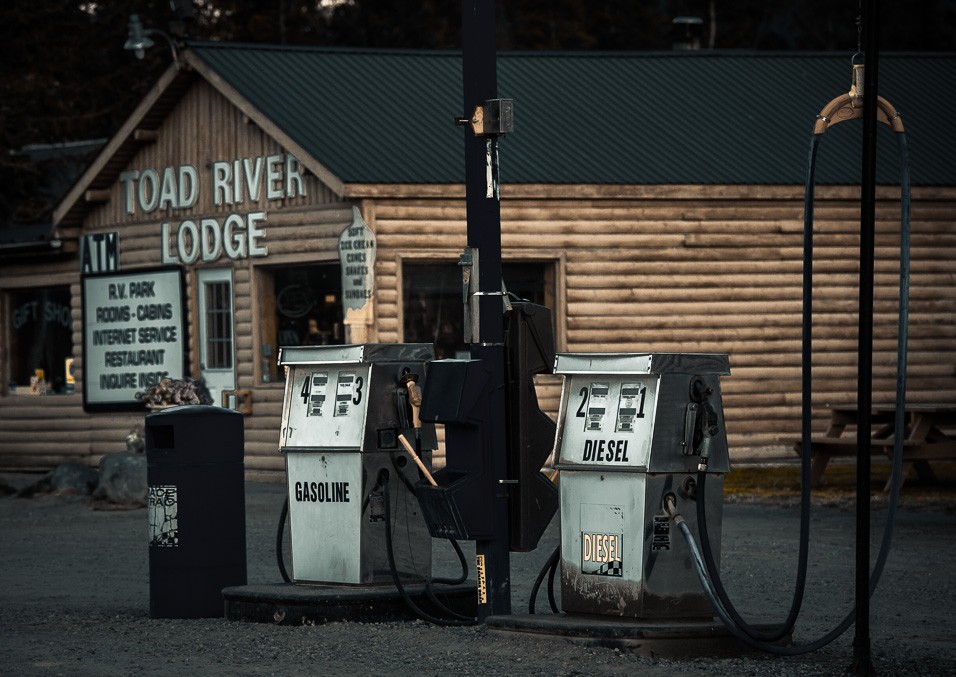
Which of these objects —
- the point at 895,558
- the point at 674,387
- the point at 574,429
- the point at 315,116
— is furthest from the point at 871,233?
the point at 315,116

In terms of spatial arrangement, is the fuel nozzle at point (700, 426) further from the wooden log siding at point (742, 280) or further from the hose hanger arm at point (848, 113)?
the wooden log siding at point (742, 280)

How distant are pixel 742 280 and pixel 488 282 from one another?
12925mm

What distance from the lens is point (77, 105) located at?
133 feet

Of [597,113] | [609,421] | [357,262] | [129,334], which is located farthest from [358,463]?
[129,334]

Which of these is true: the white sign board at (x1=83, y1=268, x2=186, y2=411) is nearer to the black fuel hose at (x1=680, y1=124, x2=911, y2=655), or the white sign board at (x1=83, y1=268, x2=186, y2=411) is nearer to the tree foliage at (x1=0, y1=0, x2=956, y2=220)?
the tree foliage at (x1=0, y1=0, x2=956, y2=220)

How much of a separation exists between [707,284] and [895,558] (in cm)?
910

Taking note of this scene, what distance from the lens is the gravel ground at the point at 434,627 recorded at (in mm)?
7773

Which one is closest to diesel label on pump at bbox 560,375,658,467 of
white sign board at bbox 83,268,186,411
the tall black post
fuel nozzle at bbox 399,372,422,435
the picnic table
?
the tall black post

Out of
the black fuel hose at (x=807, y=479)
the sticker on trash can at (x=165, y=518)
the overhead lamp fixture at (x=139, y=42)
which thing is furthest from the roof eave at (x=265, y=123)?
the black fuel hose at (x=807, y=479)

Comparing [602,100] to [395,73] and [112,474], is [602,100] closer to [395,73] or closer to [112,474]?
[395,73]

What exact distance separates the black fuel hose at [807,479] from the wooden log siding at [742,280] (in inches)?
484

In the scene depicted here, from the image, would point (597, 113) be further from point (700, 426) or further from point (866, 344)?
point (866, 344)

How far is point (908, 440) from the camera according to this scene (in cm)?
1636

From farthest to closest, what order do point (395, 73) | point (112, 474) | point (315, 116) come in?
point (395, 73), point (315, 116), point (112, 474)
